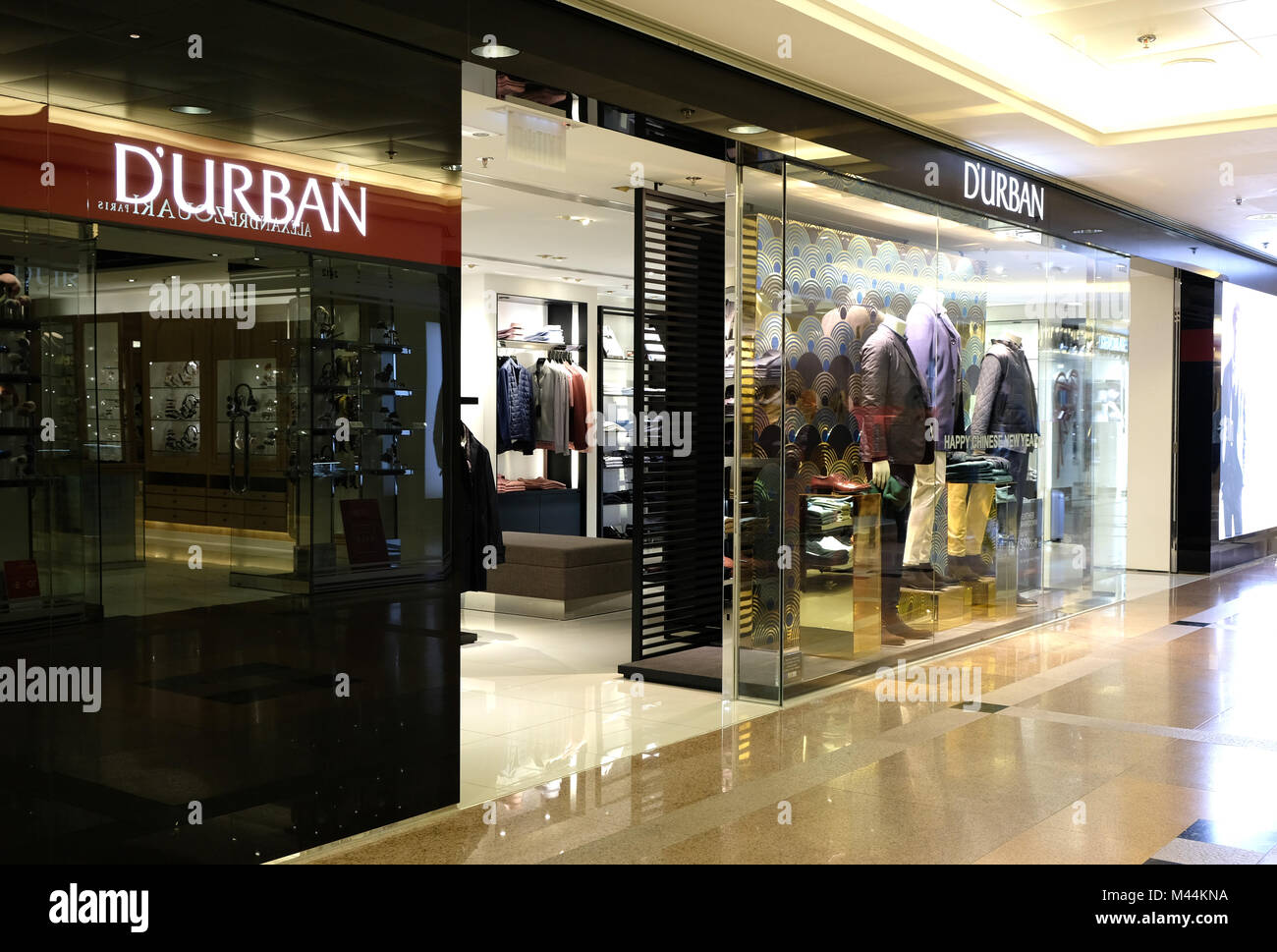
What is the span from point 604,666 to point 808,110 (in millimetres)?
3216

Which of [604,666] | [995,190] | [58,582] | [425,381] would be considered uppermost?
[995,190]

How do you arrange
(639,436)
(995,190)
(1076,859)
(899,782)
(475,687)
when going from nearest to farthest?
(1076,859)
(899,782)
(475,687)
(639,436)
(995,190)

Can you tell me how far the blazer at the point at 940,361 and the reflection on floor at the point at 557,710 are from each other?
215 cm

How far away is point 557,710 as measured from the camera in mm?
5770

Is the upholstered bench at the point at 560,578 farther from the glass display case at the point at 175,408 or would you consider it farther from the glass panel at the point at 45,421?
the glass panel at the point at 45,421

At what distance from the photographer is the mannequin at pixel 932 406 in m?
6.70

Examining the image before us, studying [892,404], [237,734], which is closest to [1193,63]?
[892,404]

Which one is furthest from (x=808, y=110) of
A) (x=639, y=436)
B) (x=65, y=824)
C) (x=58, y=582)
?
(x=65, y=824)

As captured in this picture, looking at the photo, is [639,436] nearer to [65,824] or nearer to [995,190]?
[995,190]

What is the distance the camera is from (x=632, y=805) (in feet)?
13.9

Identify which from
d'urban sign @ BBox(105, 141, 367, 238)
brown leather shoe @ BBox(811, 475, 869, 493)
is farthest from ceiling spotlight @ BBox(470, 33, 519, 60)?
brown leather shoe @ BBox(811, 475, 869, 493)

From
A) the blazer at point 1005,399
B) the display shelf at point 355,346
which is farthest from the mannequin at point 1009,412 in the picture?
the display shelf at point 355,346

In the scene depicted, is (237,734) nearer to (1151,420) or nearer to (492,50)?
(492,50)

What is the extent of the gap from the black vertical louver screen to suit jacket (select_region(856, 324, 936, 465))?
3.07 ft
